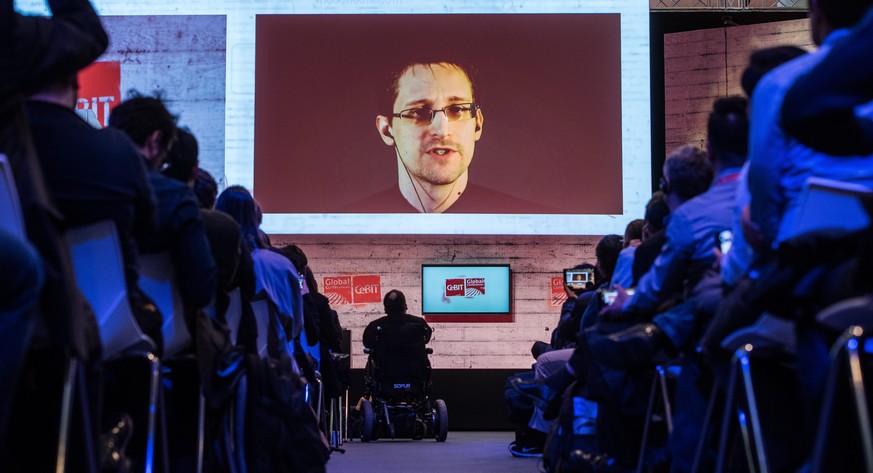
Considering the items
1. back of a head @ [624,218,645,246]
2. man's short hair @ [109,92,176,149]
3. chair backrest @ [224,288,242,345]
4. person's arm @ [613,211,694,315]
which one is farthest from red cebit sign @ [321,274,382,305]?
man's short hair @ [109,92,176,149]

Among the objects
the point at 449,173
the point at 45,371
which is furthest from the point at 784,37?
the point at 45,371

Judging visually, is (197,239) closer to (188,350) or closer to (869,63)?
(188,350)

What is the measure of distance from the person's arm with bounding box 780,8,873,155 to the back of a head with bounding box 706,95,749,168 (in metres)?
1.22

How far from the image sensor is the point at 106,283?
7.72 ft

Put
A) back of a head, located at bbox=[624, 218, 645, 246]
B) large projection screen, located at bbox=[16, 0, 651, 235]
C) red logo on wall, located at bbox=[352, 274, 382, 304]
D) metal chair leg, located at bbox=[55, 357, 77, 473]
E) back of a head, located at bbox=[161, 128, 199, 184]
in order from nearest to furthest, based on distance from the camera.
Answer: metal chair leg, located at bbox=[55, 357, 77, 473] → back of a head, located at bbox=[161, 128, 199, 184] → back of a head, located at bbox=[624, 218, 645, 246] → large projection screen, located at bbox=[16, 0, 651, 235] → red logo on wall, located at bbox=[352, 274, 382, 304]

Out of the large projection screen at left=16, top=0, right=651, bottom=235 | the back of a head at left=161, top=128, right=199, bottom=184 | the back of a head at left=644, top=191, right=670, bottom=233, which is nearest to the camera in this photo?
the back of a head at left=161, top=128, right=199, bottom=184

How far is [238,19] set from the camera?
11.4 meters

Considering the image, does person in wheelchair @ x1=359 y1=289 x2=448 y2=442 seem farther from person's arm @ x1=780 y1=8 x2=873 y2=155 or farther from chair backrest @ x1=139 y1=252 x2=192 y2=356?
person's arm @ x1=780 y1=8 x2=873 y2=155

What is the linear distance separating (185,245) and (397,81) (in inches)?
340

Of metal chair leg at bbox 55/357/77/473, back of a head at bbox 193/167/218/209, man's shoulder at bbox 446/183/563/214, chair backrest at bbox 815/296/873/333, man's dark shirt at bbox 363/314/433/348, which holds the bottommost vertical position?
man's dark shirt at bbox 363/314/433/348

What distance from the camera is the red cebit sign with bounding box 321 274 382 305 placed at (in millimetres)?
12055

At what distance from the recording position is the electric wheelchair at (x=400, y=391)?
10.1 metres

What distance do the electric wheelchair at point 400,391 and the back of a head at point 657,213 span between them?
6.09 m

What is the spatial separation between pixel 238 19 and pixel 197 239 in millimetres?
8950
